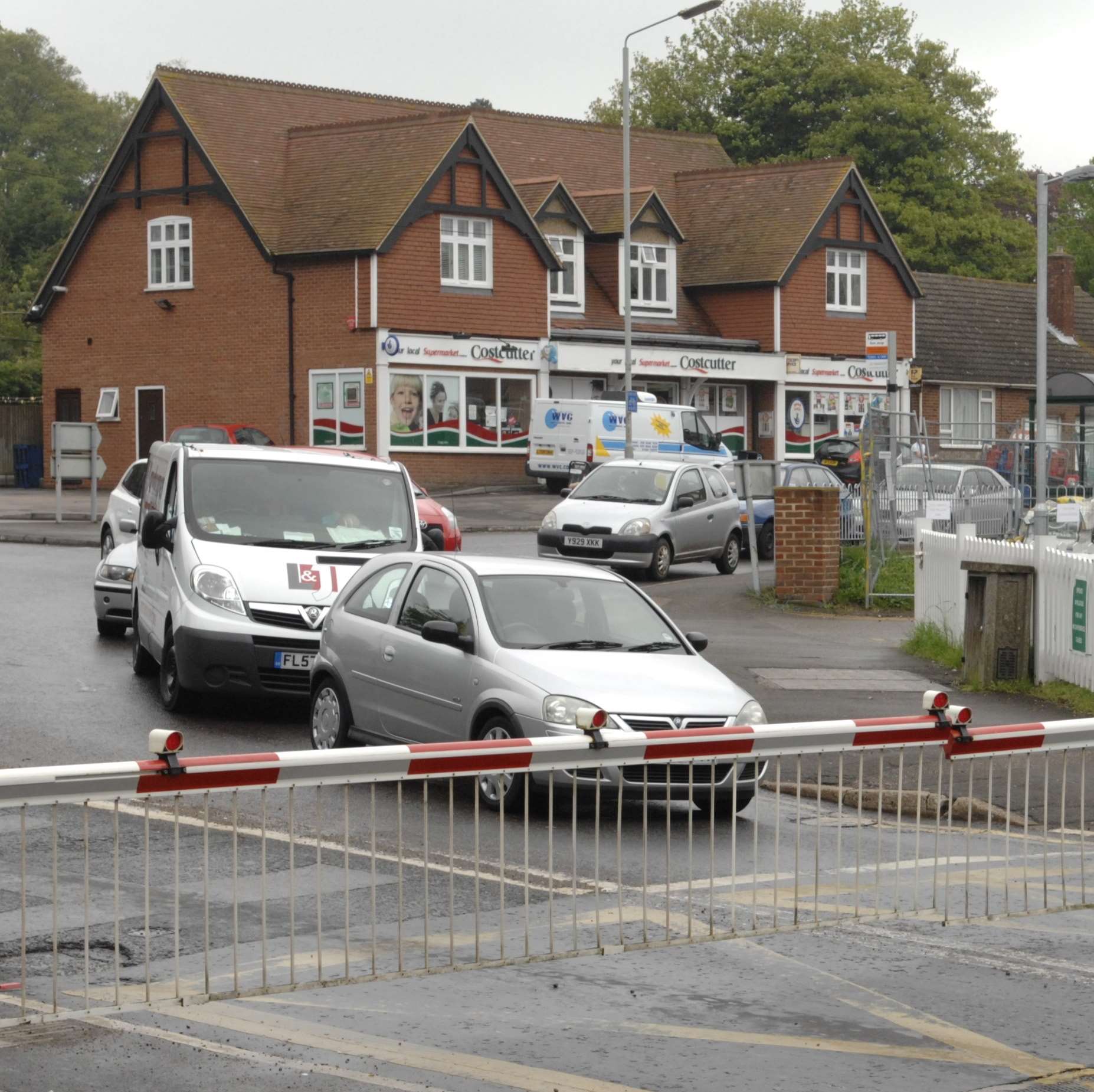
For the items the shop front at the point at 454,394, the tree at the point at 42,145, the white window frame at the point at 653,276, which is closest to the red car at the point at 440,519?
the shop front at the point at 454,394

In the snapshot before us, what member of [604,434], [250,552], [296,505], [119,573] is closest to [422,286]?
[604,434]

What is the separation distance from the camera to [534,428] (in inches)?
1718

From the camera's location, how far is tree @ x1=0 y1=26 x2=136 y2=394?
86.4m

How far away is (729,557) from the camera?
28188 millimetres

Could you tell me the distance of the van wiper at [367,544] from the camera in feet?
49.2

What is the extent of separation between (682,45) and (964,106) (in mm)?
11385

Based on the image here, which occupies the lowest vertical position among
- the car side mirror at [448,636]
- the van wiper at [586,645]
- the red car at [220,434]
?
the van wiper at [586,645]

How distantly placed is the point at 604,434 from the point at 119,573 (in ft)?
79.6

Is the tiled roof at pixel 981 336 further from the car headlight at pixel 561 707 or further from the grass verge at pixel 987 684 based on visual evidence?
the car headlight at pixel 561 707

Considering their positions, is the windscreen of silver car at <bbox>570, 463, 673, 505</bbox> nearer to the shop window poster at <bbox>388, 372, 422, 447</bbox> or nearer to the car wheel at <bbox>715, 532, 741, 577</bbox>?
the car wheel at <bbox>715, 532, 741, 577</bbox>

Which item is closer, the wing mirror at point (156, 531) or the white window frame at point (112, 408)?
the wing mirror at point (156, 531)

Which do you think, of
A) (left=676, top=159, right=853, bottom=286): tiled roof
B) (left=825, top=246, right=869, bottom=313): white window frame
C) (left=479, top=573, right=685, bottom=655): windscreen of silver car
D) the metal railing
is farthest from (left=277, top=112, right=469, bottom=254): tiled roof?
the metal railing

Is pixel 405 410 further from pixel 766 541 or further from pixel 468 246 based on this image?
pixel 766 541

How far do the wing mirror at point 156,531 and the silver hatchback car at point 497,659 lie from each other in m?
2.38
